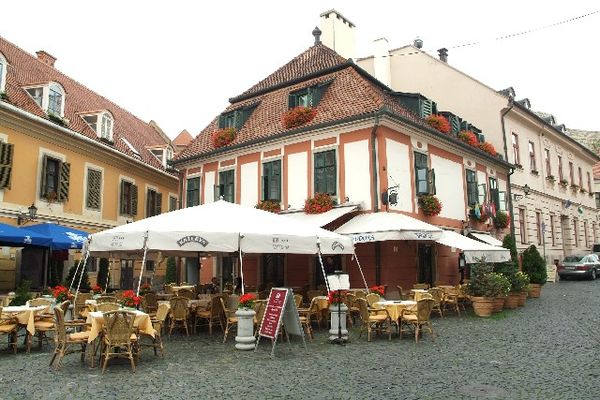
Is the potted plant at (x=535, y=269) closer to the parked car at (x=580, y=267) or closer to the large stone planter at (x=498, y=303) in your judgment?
the large stone planter at (x=498, y=303)

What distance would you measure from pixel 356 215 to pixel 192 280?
9.37 meters

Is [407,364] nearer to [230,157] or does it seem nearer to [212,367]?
[212,367]

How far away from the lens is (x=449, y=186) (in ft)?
61.1

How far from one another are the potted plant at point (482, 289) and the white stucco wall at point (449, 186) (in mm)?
4353

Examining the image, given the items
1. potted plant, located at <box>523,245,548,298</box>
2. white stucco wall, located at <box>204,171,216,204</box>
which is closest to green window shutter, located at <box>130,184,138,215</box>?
white stucco wall, located at <box>204,171,216,204</box>

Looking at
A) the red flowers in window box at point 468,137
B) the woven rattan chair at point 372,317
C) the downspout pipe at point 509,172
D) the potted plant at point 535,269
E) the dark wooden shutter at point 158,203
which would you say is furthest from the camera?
the dark wooden shutter at point 158,203

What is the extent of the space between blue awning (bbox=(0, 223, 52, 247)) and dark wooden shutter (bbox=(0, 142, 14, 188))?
350cm

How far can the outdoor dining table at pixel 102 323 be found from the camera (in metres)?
7.32

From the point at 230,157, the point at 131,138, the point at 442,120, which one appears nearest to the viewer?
the point at 442,120

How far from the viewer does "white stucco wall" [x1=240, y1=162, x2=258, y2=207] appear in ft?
62.5

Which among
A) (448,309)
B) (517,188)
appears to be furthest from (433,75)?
(448,309)

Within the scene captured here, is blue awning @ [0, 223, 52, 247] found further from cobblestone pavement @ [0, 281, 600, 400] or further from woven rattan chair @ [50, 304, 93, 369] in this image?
woven rattan chair @ [50, 304, 93, 369]

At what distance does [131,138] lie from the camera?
27.2 metres

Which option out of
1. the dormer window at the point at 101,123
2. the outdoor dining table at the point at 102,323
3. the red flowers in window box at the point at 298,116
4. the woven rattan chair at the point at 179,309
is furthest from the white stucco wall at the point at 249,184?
the outdoor dining table at the point at 102,323
